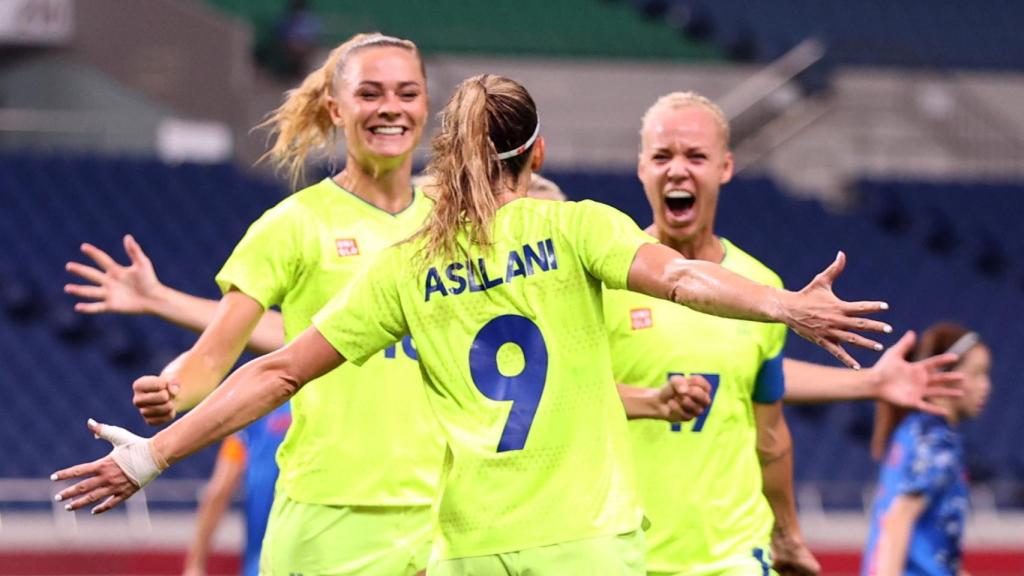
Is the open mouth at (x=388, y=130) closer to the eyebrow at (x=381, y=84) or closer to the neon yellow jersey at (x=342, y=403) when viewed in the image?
the eyebrow at (x=381, y=84)

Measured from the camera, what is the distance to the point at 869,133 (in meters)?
19.2

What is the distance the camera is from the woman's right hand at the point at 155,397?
14.1 feet

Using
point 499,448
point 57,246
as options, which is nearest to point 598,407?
point 499,448

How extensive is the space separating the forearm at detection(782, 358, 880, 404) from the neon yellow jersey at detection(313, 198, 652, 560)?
4.86ft

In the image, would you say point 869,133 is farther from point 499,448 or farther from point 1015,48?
Result: point 499,448

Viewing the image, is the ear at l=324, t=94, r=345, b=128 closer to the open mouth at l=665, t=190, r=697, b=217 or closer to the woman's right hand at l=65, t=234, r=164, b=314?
the woman's right hand at l=65, t=234, r=164, b=314

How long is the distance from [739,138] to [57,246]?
712 centimetres

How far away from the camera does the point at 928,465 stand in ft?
19.7

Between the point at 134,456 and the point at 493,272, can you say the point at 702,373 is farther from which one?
the point at 134,456

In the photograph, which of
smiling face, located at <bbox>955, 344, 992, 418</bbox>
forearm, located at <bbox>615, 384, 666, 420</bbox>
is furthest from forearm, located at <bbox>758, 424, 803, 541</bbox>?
smiling face, located at <bbox>955, 344, 992, 418</bbox>

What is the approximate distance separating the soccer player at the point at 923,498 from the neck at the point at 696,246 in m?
1.20

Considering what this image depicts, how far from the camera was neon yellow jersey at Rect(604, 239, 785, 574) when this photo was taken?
16.1 feet

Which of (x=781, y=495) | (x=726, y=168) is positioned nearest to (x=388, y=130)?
(x=726, y=168)

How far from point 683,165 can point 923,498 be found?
5.41 feet
